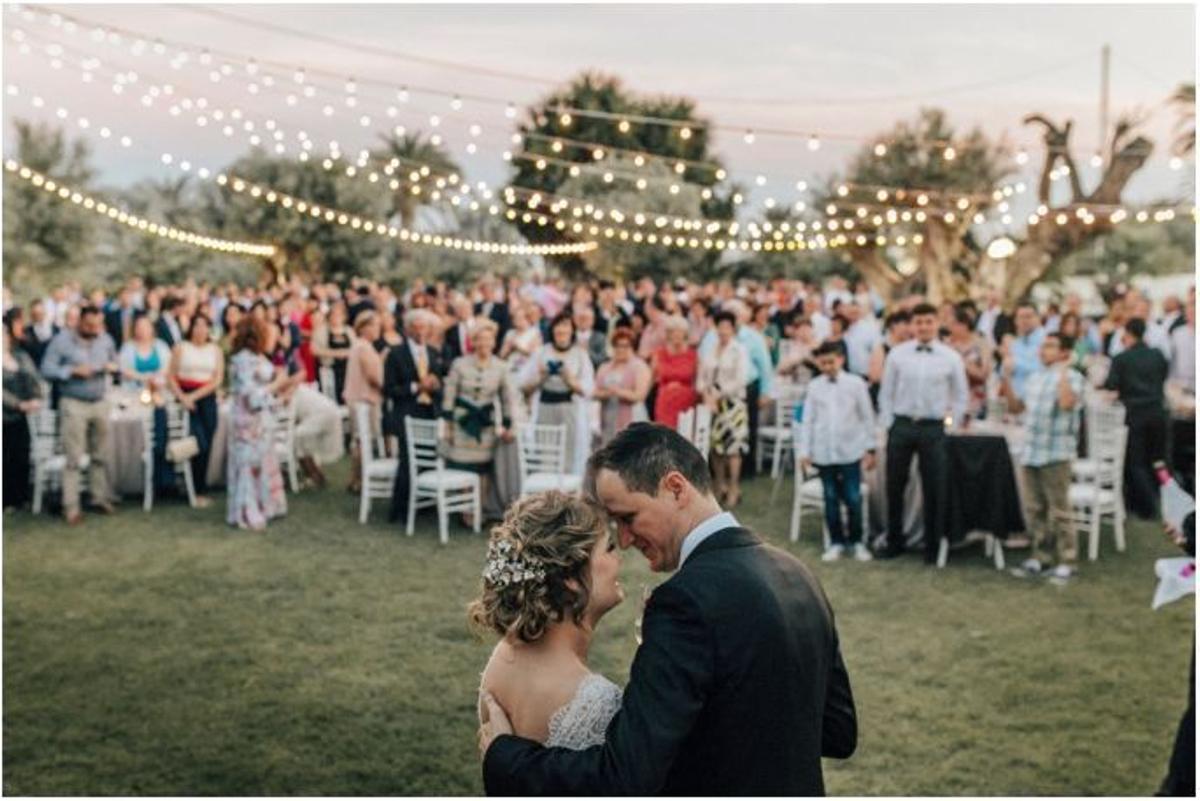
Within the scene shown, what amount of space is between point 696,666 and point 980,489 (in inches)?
253

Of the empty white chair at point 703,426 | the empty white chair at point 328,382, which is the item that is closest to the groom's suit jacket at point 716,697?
the empty white chair at point 703,426

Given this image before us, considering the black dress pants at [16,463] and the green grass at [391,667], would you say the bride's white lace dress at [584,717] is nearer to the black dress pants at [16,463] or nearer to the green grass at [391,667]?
the green grass at [391,667]

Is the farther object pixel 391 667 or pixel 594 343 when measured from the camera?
pixel 594 343

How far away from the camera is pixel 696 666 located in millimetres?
1923

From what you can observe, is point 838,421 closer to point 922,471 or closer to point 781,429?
point 922,471

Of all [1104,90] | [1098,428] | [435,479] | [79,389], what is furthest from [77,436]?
[1104,90]

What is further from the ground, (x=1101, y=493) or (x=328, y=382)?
(x=328, y=382)

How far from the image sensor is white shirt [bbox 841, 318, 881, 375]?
1084 centimetres

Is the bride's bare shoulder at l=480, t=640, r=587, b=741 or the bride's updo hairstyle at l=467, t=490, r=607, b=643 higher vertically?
the bride's updo hairstyle at l=467, t=490, r=607, b=643

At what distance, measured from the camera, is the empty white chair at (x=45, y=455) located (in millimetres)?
9352

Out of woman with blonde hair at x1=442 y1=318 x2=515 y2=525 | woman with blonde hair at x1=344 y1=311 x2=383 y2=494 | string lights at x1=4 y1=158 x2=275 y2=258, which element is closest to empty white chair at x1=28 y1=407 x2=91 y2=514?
woman with blonde hair at x1=344 y1=311 x2=383 y2=494

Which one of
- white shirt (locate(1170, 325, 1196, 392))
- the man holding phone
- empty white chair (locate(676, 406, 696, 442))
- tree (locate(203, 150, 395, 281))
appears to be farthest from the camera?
tree (locate(203, 150, 395, 281))

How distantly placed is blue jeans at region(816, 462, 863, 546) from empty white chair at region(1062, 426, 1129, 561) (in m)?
1.26

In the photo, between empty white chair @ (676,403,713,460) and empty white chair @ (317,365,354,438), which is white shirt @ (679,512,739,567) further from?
empty white chair @ (317,365,354,438)
